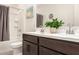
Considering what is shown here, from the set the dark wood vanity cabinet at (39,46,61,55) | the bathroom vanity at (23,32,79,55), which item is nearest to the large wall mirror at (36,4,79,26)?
the bathroom vanity at (23,32,79,55)

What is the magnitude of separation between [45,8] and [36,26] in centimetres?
58

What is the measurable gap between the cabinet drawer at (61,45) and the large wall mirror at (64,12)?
2.16 ft

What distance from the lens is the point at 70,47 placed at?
1217mm

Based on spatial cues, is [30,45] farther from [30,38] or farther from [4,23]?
[4,23]

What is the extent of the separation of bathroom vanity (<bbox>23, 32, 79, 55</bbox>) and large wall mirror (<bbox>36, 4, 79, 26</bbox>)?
565 mm

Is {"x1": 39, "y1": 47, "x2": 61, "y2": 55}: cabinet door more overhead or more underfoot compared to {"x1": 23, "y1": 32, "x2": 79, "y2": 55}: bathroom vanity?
more underfoot

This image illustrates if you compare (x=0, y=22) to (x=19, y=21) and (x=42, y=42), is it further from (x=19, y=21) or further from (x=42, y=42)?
(x=42, y=42)

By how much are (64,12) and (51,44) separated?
35.6 inches

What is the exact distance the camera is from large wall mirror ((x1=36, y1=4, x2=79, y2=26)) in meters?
1.98

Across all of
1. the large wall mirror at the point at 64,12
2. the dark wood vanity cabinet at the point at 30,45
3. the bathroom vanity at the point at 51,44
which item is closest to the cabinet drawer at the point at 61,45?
the bathroom vanity at the point at 51,44

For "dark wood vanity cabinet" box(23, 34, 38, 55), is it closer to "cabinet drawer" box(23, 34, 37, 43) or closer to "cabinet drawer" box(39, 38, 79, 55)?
"cabinet drawer" box(23, 34, 37, 43)

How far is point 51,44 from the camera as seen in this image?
152 centimetres

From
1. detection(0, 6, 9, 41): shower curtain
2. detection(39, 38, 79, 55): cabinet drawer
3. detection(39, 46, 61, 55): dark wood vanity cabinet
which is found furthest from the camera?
detection(0, 6, 9, 41): shower curtain

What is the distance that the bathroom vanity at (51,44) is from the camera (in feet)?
3.92
